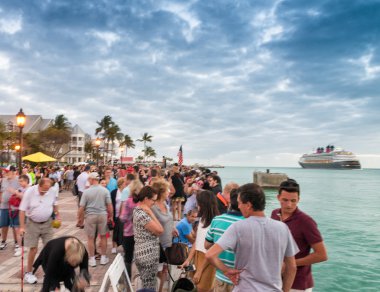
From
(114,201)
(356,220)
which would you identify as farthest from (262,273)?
(356,220)

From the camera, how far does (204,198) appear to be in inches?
147

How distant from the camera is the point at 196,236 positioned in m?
3.89

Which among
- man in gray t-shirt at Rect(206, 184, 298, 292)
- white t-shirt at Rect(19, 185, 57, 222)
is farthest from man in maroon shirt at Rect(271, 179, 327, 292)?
white t-shirt at Rect(19, 185, 57, 222)

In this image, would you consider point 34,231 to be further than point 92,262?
No

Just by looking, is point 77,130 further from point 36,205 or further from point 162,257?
point 162,257

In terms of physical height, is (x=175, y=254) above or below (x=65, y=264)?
below

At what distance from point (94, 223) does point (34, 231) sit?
3.62 feet

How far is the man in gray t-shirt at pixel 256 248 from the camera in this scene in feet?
7.19

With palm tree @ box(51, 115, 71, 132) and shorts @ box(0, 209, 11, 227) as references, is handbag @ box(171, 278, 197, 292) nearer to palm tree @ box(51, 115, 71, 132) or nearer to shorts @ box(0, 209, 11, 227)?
shorts @ box(0, 209, 11, 227)

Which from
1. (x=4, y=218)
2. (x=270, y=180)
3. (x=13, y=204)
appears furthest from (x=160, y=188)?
(x=270, y=180)

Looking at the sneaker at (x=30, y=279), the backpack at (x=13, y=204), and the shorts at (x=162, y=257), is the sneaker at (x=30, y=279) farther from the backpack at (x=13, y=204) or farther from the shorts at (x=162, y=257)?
the shorts at (x=162, y=257)

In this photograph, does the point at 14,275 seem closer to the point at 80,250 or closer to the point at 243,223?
the point at 80,250

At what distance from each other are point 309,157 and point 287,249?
16215 centimetres

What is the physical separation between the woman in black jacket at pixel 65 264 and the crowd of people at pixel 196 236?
0.01m
